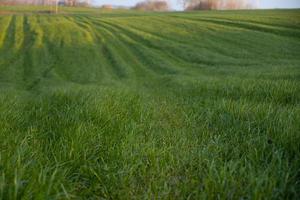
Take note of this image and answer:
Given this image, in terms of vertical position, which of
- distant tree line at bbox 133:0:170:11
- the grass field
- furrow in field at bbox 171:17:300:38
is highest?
distant tree line at bbox 133:0:170:11

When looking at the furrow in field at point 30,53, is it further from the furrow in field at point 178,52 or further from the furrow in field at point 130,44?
the furrow in field at point 178,52

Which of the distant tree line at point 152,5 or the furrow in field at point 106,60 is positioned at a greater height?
the distant tree line at point 152,5

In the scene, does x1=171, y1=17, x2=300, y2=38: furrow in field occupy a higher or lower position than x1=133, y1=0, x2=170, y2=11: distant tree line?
lower

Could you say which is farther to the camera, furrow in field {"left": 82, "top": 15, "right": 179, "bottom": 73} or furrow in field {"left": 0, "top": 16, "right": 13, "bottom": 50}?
furrow in field {"left": 0, "top": 16, "right": 13, "bottom": 50}

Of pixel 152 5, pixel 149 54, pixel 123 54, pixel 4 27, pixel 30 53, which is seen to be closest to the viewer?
pixel 149 54

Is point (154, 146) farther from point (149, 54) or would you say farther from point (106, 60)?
point (149, 54)

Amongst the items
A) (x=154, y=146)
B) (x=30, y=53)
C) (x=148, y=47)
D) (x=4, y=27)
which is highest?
(x=4, y=27)

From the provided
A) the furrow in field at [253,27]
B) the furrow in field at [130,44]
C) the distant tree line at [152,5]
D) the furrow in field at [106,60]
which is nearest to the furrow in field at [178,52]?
the furrow in field at [130,44]

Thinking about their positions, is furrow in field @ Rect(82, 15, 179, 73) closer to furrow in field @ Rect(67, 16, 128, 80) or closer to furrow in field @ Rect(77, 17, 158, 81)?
furrow in field @ Rect(77, 17, 158, 81)

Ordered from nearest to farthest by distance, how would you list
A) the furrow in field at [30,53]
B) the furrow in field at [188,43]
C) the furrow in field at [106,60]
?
the furrow in field at [30,53]
the furrow in field at [106,60]
the furrow in field at [188,43]

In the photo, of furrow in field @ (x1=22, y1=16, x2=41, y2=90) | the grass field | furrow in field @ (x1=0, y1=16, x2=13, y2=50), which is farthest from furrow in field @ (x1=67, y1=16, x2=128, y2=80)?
the grass field

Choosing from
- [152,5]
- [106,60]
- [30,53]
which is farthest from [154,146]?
[152,5]

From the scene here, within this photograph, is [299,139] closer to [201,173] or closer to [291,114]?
[291,114]

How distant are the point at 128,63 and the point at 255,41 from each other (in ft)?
48.9
